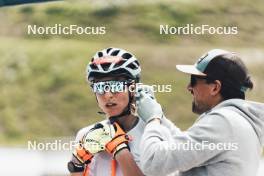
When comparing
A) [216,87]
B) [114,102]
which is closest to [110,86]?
[114,102]

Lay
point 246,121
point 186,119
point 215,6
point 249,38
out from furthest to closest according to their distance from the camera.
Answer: point 215,6, point 249,38, point 186,119, point 246,121

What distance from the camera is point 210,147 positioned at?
11.9ft

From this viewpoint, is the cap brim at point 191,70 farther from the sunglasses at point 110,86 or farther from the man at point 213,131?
the sunglasses at point 110,86

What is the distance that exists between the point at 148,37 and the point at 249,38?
3.16 metres

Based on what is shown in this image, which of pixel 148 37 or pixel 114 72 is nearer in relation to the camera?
pixel 114 72

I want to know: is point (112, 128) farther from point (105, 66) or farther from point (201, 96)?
point (201, 96)

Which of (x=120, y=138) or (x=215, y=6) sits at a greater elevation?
(x=120, y=138)

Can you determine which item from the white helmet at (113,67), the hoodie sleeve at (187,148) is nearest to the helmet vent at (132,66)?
the white helmet at (113,67)

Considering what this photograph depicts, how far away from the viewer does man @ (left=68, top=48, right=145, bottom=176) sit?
3.87 meters

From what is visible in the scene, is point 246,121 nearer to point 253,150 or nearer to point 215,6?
point 253,150

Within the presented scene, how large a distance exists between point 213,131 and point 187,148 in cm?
13

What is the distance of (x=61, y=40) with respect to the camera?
26953mm

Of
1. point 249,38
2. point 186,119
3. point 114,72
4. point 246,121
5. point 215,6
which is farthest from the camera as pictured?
point 215,6

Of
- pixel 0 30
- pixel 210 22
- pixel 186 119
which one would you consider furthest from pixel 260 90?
pixel 0 30
